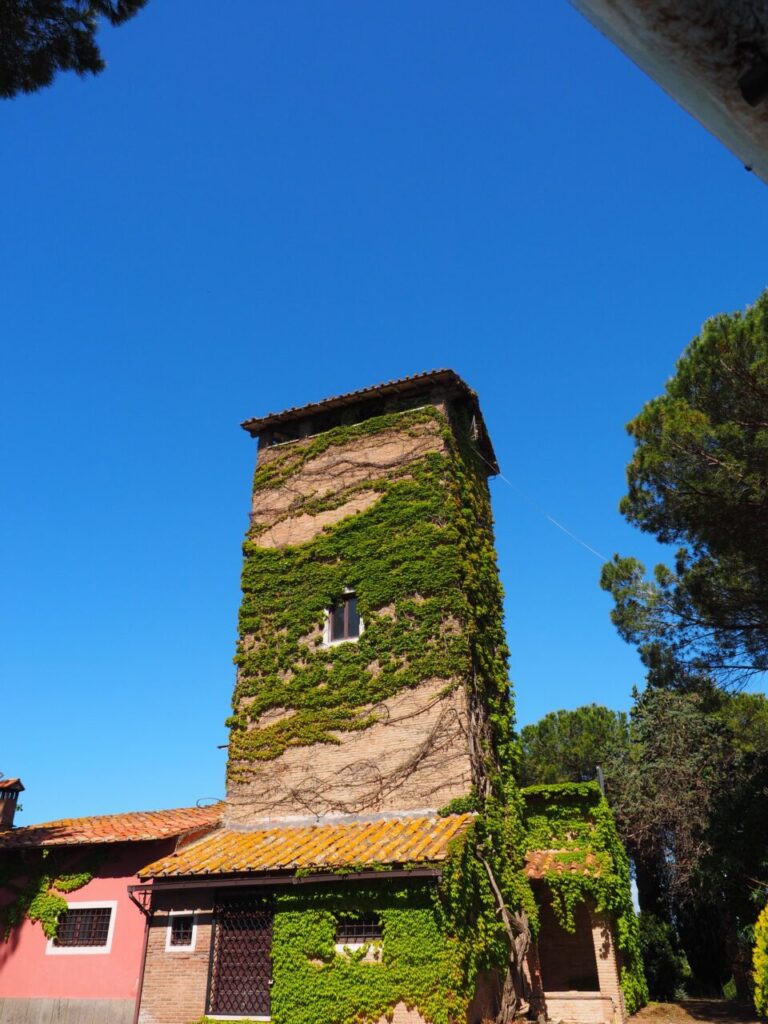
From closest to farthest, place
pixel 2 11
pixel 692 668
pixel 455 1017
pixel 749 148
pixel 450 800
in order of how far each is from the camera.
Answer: pixel 749 148
pixel 2 11
pixel 455 1017
pixel 450 800
pixel 692 668

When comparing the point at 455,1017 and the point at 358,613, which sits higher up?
the point at 358,613

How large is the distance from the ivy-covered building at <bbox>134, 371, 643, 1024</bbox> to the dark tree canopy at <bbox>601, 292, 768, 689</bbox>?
166 inches

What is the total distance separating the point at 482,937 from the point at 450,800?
7.24ft

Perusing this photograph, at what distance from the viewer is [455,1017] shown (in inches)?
439

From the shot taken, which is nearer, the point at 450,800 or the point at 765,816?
the point at 450,800

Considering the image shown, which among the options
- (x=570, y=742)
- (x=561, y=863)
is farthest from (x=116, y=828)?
(x=570, y=742)

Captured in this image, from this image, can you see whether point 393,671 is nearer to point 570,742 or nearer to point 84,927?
point 84,927

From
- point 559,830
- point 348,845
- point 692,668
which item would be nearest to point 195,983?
point 348,845

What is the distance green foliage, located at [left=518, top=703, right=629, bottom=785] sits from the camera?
102 ft

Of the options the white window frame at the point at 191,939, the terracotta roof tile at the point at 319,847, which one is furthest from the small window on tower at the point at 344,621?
the white window frame at the point at 191,939

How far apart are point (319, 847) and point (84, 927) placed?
556 cm

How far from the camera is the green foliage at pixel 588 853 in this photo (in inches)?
654

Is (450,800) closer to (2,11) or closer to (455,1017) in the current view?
(455,1017)

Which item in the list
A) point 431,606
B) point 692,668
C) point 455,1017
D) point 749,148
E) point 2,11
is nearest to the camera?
point 749,148
